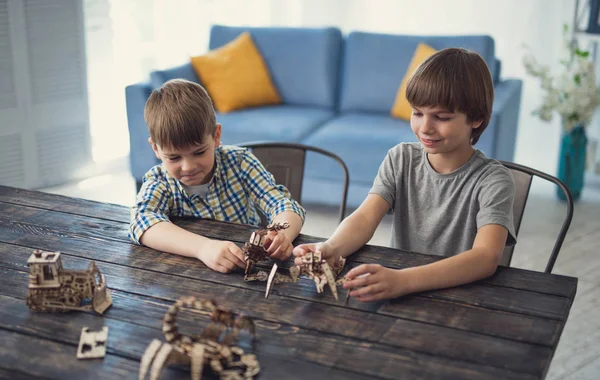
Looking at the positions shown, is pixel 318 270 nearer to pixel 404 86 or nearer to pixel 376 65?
pixel 404 86

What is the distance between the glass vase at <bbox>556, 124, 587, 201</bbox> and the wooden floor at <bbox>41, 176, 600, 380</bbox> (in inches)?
5.3

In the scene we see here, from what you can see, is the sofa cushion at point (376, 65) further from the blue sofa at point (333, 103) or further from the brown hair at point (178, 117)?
the brown hair at point (178, 117)

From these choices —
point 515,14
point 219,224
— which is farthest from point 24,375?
point 515,14

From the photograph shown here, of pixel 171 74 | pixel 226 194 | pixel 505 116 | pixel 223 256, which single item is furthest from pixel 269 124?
pixel 223 256

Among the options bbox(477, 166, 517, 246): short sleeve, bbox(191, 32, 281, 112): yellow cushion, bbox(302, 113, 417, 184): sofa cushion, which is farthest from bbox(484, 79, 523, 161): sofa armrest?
bbox(477, 166, 517, 246): short sleeve

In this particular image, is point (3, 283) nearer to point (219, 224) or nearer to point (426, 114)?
point (219, 224)

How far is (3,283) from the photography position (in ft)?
4.64

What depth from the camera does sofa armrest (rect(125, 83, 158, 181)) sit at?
373cm

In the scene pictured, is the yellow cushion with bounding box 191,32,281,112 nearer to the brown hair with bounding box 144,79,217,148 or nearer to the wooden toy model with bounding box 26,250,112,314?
the brown hair with bounding box 144,79,217,148

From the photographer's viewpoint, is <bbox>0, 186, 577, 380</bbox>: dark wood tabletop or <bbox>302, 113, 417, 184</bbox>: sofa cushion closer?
<bbox>0, 186, 577, 380</bbox>: dark wood tabletop

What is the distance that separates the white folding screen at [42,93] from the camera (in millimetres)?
3811

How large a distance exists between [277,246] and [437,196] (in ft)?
1.47

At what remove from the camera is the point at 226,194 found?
1843 mm

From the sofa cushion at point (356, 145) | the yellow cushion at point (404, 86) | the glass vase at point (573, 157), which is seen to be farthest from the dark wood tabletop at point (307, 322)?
the glass vase at point (573, 157)
